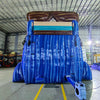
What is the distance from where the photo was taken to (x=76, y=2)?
10.7 meters

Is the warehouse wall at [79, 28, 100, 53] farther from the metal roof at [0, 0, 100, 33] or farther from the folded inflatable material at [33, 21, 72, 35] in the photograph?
the folded inflatable material at [33, 21, 72, 35]

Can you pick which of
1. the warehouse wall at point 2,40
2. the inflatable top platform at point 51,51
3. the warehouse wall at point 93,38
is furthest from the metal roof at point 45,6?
the inflatable top platform at point 51,51

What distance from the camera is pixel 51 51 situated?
4.52 meters

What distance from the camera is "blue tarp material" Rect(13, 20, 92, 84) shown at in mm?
4344

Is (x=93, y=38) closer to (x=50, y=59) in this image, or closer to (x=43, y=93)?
(x=50, y=59)

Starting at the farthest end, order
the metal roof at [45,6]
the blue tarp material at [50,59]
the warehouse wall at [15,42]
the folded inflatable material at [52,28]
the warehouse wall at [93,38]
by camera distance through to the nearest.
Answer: the warehouse wall at [15,42] < the warehouse wall at [93,38] < the metal roof at [45,6] < the folded inflatable material at [52,28] < the blue tarp material at [50,59]

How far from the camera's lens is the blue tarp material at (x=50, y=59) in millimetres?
4344

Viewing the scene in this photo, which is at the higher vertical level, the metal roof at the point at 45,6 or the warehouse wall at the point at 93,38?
the metal roof at the point at 45,6

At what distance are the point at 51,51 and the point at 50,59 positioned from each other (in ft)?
1.42

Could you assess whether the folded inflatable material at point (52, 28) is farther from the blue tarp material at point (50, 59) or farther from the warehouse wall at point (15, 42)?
the warehouse wall at point (15, 42)

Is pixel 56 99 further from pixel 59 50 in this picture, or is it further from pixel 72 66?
pixel 59 50

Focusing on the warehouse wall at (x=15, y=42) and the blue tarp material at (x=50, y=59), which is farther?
the warehouse wall at (x=15, y=42)

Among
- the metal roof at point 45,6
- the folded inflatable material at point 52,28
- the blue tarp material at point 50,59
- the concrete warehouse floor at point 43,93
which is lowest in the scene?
the concrete warehouse floor at point 43,93

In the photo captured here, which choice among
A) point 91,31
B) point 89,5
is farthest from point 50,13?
point 91,31
